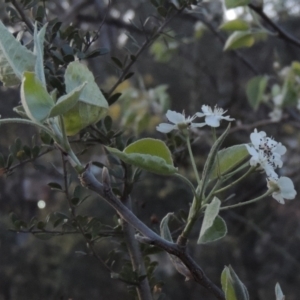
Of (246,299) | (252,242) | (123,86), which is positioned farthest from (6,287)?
(246,299)

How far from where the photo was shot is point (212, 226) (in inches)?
14.6

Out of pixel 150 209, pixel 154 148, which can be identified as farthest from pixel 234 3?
pixel 150 209

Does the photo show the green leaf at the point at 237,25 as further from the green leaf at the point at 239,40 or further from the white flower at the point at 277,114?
the white flower at the point at 277,114

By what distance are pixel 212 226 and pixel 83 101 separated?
0.39 feet

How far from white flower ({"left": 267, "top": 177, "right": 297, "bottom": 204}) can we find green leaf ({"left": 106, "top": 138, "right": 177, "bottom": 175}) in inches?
3.0

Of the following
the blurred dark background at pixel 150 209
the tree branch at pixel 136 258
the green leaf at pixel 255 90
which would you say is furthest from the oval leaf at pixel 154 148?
the blurred dark background at pixel 150 209

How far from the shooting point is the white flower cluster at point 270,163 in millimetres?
397

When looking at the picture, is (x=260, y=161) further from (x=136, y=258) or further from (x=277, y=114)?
(x=277, y=114)

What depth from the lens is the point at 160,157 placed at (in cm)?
38

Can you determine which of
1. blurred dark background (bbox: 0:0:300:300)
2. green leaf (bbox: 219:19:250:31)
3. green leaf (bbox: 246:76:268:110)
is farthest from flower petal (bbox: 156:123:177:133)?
blurred dark background (bbox: 0:0:300:300)

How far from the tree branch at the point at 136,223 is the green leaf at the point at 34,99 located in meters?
0.04

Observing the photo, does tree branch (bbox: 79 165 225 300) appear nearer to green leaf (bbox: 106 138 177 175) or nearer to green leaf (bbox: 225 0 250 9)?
green leaf (bbox: 106 138 177 175)

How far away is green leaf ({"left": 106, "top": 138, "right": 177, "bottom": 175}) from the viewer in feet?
1.21

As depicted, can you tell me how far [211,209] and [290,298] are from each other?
2143mm
